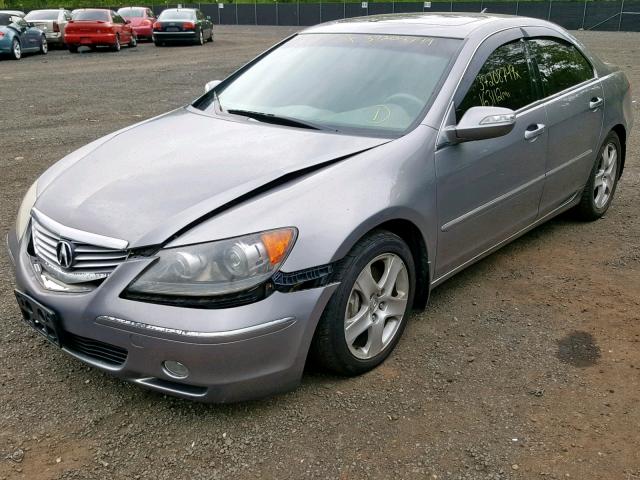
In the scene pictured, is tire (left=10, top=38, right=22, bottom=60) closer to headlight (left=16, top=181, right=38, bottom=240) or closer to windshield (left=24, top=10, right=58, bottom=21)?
windshield (left=24, top=10, right=58, bottom=21)

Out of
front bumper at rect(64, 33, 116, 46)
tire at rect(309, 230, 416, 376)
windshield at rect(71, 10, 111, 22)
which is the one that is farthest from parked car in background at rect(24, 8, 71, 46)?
tire at rect(309, 230, 416, 376)

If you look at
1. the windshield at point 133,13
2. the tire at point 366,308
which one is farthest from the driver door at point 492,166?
the windshield at point 133,13

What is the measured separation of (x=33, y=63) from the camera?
18500mm

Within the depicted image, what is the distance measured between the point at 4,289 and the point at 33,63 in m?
16.6

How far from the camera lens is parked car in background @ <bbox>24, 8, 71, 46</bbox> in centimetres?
2291

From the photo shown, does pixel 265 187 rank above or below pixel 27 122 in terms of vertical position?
above

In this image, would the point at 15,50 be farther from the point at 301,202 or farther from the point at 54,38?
the point at 301,202

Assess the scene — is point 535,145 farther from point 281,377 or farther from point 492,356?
point 281,377

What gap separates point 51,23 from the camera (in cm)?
2289

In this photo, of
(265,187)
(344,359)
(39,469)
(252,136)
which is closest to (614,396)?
(344,359)

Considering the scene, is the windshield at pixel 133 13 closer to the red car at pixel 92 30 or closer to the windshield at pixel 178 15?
the windshield at pixel 178 15

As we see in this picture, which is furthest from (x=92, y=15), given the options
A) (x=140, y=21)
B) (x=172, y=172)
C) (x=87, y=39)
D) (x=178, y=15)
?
(x=172, y=172)

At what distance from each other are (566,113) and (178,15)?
23.1 m

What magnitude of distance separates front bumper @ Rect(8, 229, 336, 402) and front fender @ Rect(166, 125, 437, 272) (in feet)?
0.70
